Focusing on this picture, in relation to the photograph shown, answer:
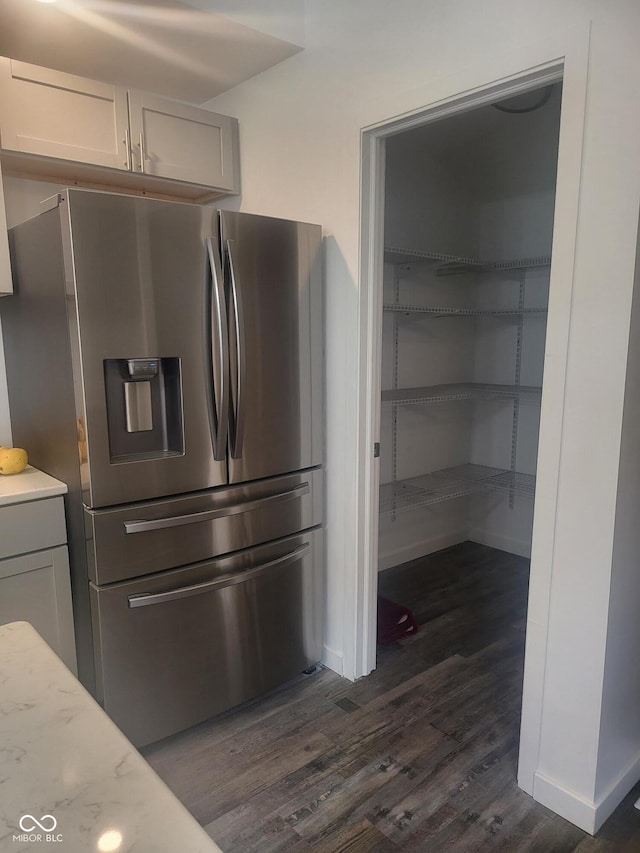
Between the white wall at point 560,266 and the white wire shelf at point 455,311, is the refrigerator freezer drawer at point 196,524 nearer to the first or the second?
the white wall at point 560,266

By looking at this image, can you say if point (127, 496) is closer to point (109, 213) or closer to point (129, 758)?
point (109, 213)

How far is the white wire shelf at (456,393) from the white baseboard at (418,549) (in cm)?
97

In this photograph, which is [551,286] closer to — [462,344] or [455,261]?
[455,261]

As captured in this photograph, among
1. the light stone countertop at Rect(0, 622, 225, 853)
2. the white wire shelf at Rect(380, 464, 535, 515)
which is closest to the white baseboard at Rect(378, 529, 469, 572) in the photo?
the white wire shelf at Rect(380, 464, 535, 515)

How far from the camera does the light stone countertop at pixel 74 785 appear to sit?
551 millimetres

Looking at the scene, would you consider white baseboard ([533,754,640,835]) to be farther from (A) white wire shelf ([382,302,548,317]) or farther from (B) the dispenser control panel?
(A) white wire shelf ([382,302,548,317])

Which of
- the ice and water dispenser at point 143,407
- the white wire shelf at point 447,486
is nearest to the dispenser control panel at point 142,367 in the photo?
the ice and water dispenser at point 143,407

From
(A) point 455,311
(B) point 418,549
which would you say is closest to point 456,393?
(A) point 455,311

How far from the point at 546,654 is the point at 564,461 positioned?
61cm

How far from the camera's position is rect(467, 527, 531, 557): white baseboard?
12.4ft

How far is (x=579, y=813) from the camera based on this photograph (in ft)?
5.60

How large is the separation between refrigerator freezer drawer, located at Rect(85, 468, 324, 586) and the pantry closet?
99cm

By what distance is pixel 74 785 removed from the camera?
619 mm

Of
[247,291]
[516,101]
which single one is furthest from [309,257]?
[516,101]
